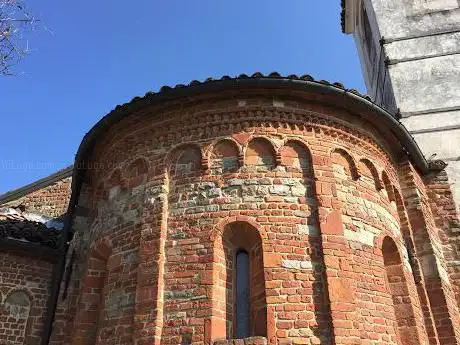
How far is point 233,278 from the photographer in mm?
6109

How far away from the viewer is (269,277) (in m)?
5.77

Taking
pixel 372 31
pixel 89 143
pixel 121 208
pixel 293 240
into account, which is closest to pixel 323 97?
pixel 293 240


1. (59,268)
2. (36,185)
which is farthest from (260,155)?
(36,185)

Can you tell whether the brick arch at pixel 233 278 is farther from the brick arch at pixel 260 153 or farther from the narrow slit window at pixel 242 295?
the brick arch at pixel 260 153

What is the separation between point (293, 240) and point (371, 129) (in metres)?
2.96

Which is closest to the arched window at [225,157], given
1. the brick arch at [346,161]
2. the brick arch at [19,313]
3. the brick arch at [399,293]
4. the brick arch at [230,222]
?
the brick arch at [230,222]

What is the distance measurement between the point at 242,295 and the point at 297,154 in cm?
229

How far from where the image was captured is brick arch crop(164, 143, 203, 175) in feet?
22.4

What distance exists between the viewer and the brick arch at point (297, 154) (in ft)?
22.0

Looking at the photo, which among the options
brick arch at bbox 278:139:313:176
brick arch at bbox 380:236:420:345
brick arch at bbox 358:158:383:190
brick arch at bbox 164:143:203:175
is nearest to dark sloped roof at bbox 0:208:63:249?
brick arch at bbox 164:143:203:175

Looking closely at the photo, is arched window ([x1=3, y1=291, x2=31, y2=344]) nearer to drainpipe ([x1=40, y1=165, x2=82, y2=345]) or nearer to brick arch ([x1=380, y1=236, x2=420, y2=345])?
drainpipe ([x1=40, y1=165, x2=82, y2=345])

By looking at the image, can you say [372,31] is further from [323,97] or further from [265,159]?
[265,159]

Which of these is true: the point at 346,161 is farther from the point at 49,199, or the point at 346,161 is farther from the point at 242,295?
the point at 49,199

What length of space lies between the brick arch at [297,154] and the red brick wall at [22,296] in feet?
17.4
